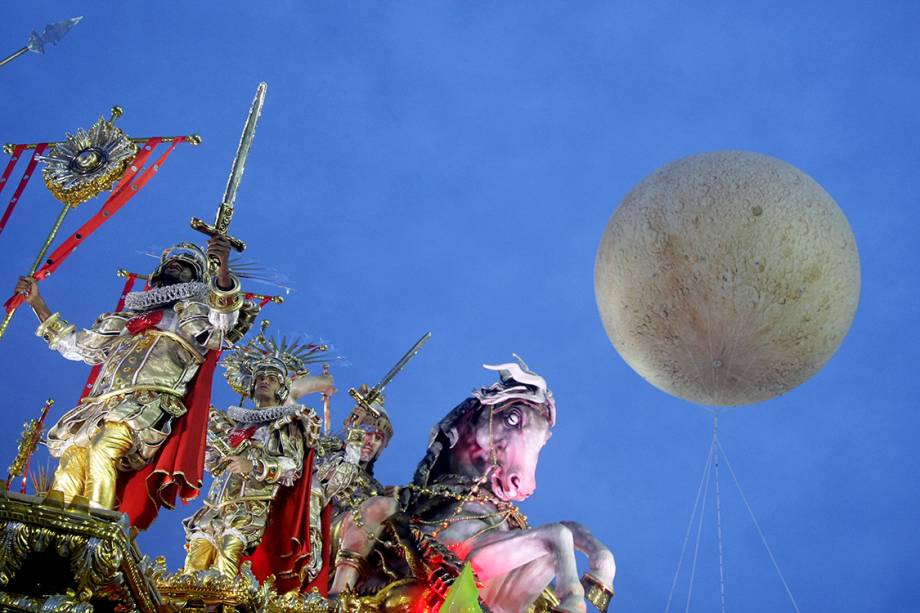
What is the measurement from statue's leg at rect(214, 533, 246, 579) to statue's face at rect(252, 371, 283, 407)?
196cm

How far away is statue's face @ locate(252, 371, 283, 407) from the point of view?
11.7 meters

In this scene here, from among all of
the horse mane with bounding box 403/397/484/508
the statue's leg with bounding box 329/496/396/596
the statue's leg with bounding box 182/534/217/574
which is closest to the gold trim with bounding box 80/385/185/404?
the statue's leg with bounding box 182/534/217/574

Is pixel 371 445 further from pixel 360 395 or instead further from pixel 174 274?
pixel 174 274

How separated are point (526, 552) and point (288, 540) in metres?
2.79

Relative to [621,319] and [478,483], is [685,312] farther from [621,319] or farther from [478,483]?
[478,483]

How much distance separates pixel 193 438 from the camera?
28.9ft

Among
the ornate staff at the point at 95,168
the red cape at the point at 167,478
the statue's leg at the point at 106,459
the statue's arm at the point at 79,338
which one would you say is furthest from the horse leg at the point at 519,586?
the ornate staff at the point at 95,168

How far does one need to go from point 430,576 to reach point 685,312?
166 inches

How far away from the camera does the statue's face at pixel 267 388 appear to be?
11.7 meters

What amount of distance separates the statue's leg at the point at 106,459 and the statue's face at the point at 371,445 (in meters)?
5.85

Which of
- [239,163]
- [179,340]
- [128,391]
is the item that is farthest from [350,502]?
[239,163]

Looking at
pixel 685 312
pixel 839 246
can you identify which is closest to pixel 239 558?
pixel 685 312

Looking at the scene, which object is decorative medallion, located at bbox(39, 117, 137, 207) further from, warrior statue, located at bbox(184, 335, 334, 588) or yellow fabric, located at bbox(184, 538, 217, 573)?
yellow fabric, located at bbox(184, 538, 217, 573)

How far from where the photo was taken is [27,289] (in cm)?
925
